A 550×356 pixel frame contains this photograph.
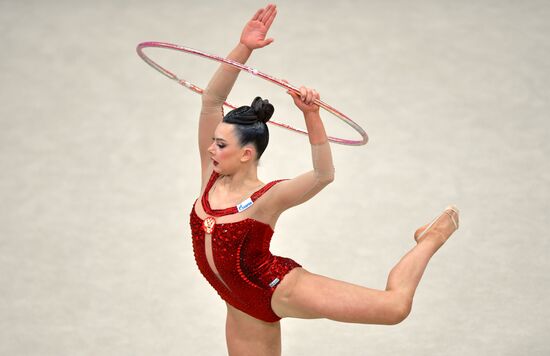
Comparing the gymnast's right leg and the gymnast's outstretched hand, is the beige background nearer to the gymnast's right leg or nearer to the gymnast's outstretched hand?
the gymnast's right leg

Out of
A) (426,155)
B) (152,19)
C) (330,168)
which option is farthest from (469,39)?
(330,168)

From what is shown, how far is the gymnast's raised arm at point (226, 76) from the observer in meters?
3.81

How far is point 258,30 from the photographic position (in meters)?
3.81

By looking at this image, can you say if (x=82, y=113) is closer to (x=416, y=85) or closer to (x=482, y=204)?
(x=416, y=85)

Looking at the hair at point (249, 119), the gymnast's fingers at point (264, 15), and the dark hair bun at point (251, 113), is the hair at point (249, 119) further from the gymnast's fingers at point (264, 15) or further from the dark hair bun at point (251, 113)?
the gymnast's fingers at point (264, 15)

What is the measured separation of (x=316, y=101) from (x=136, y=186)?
2.69 m

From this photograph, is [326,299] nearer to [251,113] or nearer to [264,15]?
[251,113]

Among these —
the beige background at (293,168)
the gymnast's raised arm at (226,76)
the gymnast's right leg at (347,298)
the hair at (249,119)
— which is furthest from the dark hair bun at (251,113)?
the beige background at (293,168)

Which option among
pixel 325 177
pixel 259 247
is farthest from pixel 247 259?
pixel 325 177

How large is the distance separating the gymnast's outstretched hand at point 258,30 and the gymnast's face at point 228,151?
33 centimetres

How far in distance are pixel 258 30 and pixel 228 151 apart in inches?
19.0

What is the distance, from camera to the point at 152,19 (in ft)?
24.3

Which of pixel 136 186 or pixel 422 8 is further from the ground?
pixel 422 8

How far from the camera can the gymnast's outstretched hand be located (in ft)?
12.5
